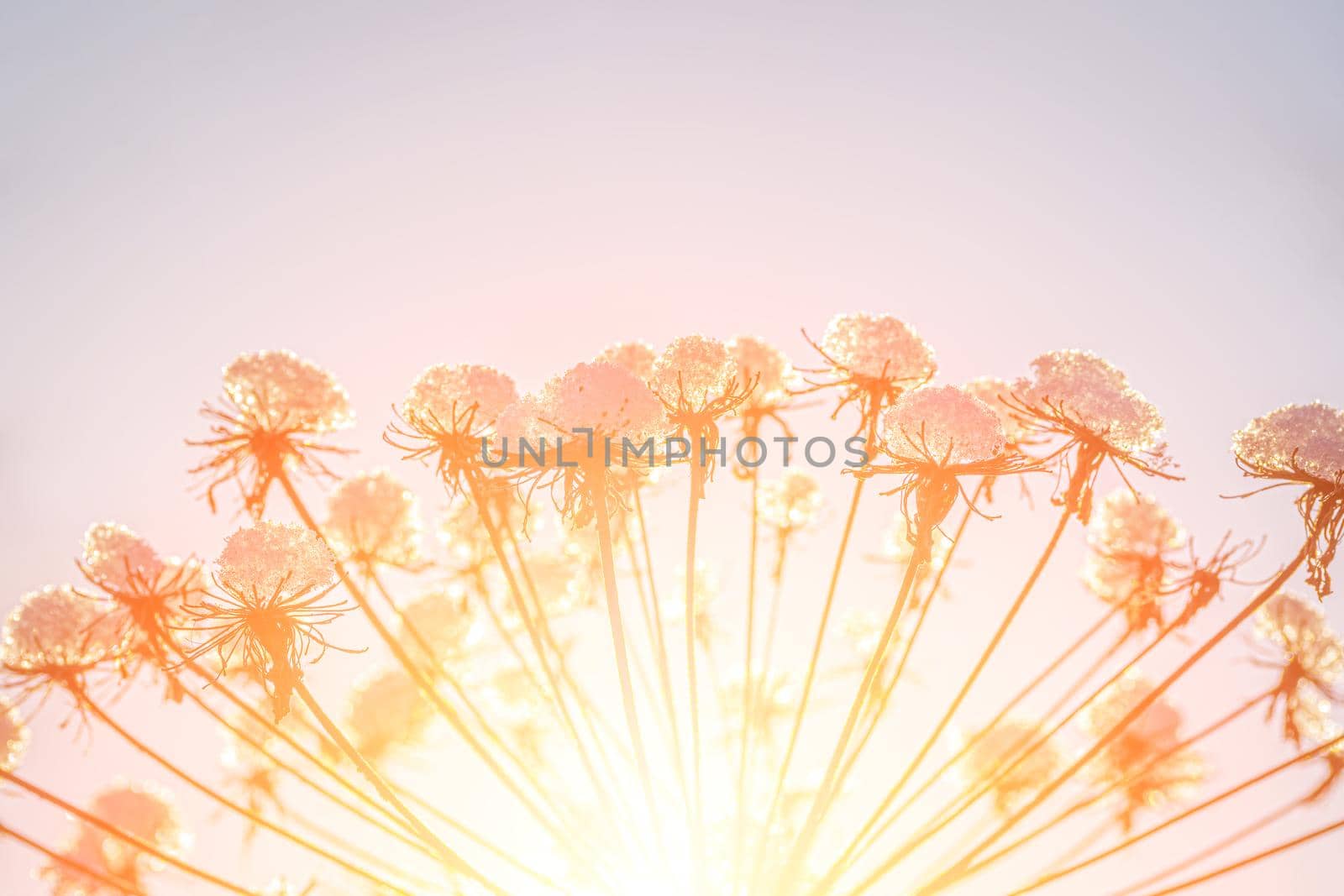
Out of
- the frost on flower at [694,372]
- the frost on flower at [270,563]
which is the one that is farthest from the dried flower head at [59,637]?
the frost on flower at [694,372]

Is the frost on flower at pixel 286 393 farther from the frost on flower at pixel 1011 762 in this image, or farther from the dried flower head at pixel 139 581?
the frost on flower at pixel 1011 762

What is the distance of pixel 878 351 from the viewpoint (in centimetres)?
795

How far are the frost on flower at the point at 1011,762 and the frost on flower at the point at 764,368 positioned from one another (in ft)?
18.1

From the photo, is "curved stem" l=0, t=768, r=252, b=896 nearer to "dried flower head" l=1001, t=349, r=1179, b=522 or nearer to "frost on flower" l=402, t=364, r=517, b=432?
"frost on flower" l=402, t=364, r=517, b=432

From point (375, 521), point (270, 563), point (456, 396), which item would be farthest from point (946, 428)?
point (375, 521)

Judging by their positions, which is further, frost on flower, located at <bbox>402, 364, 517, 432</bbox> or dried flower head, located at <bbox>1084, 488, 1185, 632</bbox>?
dried flower head, located at <bbox>1084, 488, 1185, 632</bbox>

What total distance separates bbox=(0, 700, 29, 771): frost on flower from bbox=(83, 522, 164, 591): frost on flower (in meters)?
1.66

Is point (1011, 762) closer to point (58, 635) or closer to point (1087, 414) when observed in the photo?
point (1087, 414)

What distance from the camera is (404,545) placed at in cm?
1030

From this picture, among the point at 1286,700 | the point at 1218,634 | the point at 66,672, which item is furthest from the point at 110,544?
the point at 1286,700

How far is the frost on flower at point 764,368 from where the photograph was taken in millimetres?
9125

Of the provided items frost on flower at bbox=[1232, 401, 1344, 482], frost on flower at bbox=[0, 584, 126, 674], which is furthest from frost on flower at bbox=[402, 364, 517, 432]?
frost on flower at bbox=[1232, 401, 1344, 482]

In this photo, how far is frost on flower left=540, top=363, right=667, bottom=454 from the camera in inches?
245

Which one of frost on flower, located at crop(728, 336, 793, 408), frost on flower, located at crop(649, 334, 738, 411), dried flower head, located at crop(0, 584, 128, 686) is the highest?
frost on flower, located at crop(728, 336, 793, 408)
